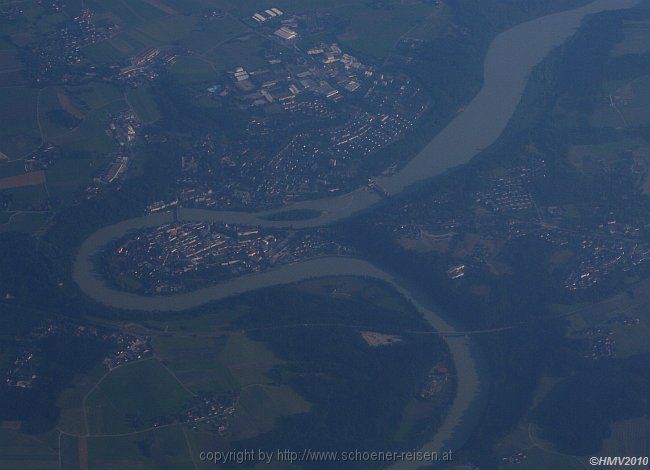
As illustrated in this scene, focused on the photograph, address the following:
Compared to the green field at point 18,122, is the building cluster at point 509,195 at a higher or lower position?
higher

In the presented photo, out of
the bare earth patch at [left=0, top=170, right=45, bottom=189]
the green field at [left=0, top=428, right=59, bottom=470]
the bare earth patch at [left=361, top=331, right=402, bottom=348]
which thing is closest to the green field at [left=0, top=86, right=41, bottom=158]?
the bare earth patch at [left=0, top=170, right=45, bottom=189]

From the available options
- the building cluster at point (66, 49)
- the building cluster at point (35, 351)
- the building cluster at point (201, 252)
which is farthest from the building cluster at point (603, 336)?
the building cluster at point (66, 49)

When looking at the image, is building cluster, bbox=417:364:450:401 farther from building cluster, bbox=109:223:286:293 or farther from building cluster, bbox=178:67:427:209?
building cluster, bbox=178:67:427:209

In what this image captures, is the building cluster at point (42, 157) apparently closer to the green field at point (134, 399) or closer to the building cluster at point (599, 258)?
the green field at point (134, 399)

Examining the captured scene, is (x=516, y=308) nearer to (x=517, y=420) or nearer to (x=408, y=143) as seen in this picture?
(x=517, y=420)

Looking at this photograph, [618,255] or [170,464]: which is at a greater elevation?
[618,255]

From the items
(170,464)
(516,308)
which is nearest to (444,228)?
(516,308)
